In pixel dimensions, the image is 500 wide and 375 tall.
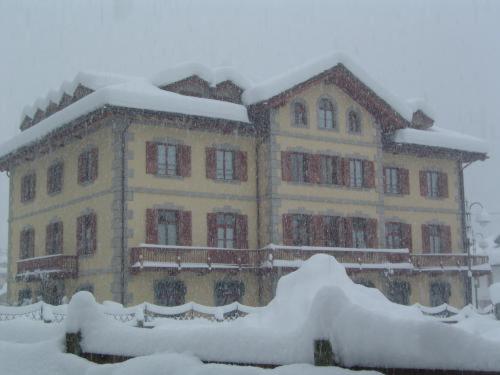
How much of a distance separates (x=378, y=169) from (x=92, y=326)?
71.3 ft

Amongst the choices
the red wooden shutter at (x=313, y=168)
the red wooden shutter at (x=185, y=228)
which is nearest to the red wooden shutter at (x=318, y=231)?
the red wooden shutter at (x=313, y=168)

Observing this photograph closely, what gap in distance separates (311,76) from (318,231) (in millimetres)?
6098

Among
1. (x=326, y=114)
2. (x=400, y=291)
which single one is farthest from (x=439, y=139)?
(x=400, y=291)

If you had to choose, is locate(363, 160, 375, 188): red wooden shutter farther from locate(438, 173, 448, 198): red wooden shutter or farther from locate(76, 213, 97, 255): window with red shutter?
locate(76, 213, 97, 255): window with red shutter

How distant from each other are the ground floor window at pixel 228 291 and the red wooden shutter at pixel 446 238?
10.9m

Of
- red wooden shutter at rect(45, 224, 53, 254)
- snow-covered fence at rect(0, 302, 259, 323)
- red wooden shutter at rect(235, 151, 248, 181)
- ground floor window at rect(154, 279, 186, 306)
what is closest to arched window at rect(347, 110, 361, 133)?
red wooden shutter at rect(235, 151, 248, 181)

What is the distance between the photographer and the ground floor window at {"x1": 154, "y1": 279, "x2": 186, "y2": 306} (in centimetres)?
2397

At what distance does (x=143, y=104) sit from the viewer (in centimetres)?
2389

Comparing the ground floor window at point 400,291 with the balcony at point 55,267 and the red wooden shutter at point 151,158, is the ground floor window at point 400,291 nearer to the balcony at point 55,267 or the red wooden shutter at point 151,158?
the red wooden shutter at point 151,158

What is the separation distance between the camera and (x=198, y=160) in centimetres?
2577

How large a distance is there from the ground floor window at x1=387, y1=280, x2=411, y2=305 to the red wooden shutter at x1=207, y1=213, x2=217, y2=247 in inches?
321

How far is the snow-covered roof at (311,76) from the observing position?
26.2 m

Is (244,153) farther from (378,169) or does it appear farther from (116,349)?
(116,349)

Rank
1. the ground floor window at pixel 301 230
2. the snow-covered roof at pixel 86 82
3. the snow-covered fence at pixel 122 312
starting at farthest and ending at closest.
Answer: the ground floor window at pixel 301 230 < the snow-covered roof at pixel 86 82 < the snow-covered fence at pixel 122 312
